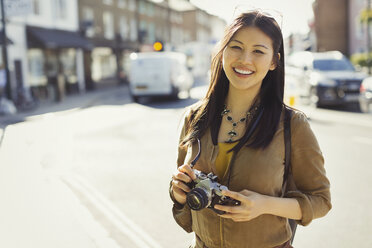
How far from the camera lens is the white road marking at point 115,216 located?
4316mm

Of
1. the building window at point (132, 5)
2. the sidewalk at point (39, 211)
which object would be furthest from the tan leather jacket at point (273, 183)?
the building window at point (132, 5)

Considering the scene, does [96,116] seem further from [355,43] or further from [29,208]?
[355,43]

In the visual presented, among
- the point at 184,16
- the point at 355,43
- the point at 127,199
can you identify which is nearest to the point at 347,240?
the point at 127,199

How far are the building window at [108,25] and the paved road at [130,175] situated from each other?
2246 cm

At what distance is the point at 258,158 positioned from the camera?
68.0 inches

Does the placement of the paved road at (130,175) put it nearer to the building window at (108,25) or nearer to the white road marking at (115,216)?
the white road marking at (115,216)

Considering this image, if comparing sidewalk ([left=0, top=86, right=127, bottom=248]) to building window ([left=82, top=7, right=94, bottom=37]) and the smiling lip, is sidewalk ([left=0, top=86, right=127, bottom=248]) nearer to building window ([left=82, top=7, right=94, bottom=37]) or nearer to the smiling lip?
the smiling lip

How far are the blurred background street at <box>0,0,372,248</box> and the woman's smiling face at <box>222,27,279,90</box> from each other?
153mm

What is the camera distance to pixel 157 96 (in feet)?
64.5

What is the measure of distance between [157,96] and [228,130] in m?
17.9

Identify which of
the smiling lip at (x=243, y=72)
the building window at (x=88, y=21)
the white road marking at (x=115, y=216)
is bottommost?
the white road marking at (x=115, y=216)

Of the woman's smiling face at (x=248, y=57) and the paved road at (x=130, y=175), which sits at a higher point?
the woman's smiling face at (x=248, y=57)

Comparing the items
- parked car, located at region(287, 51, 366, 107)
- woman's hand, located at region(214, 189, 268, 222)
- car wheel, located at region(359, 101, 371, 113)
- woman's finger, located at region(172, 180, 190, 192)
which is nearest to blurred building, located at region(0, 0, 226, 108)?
parked car, located at region(287, 51, 366, 107)

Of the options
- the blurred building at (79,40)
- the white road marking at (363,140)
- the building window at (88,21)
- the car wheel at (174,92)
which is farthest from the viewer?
the building window at (88,21)
